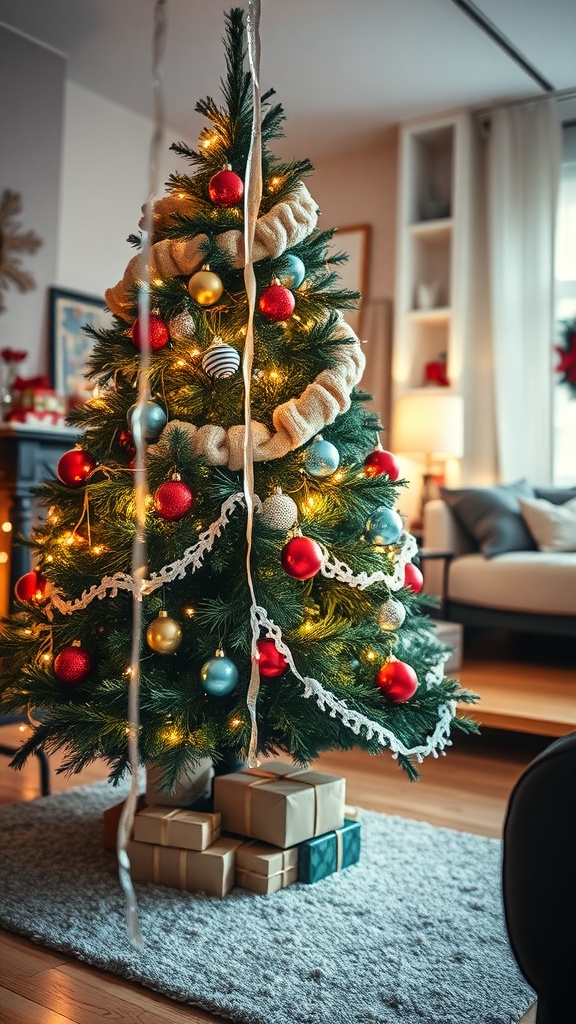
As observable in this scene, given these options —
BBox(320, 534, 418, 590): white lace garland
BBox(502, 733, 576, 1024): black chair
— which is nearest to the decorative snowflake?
BBox(320, 534, 418, 590): white lace garland

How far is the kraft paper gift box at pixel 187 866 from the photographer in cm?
169

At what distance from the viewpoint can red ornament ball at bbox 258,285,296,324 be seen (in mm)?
1760

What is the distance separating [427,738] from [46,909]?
2.56 feet

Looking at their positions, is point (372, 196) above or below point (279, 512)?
above

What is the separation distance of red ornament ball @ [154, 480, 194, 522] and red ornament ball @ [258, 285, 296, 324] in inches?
15.1

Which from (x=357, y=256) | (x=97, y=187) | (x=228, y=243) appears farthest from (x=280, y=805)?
(x=357, y=256)

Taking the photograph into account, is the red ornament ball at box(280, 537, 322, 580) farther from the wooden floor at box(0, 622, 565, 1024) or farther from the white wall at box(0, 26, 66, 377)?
the white wall at box(0, 26, 66, 377)

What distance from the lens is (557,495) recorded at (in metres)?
3.87

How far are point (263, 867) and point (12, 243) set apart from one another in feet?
9.79

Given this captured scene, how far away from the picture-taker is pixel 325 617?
178cm

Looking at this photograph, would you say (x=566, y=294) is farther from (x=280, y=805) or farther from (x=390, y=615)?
(x=280, y=805)

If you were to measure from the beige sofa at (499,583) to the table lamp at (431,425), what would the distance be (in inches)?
23.8

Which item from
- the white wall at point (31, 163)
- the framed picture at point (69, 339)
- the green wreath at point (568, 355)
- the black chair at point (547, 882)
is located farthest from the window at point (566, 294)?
the black chair at point (547, 882)

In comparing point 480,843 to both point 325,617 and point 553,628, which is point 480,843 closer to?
point 325,617
